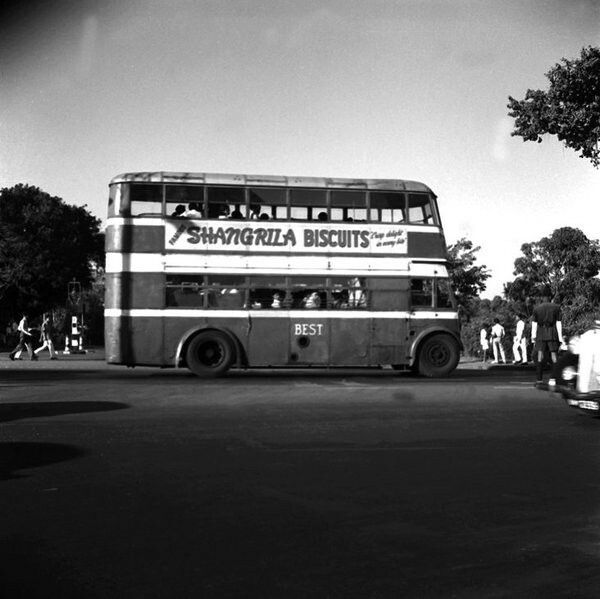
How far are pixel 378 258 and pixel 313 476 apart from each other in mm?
13756

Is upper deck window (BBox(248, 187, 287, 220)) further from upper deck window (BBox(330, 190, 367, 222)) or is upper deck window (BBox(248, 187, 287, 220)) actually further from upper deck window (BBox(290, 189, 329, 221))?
upper deck window (BBox(330, 190, 367, 222))

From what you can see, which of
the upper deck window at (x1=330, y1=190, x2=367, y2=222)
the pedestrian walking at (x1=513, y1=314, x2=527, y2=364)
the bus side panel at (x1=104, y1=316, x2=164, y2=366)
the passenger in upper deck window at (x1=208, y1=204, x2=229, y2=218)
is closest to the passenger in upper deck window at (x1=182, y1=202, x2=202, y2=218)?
the passenger in upper deck window at (x1=208, y1=204, x2=229, y2=218)

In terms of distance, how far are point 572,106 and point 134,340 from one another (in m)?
12.0

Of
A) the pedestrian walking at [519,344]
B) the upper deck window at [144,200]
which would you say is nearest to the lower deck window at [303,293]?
the upper deck window at [144,200]

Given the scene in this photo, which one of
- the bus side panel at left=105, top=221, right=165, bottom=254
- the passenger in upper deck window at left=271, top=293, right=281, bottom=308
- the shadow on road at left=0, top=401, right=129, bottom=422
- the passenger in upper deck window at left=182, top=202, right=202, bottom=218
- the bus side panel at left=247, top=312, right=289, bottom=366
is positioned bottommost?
the shadow on road at left=0, top=401, right=129, bottom=422

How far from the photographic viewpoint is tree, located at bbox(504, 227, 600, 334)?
55531mm

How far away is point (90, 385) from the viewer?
670 inches

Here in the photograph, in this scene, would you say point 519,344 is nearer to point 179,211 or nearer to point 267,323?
point 267,323

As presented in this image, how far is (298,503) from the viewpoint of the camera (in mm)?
6336

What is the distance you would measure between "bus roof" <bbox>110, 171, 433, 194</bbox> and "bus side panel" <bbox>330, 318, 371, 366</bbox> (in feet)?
10.2

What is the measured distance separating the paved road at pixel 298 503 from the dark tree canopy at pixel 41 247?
5239 cm

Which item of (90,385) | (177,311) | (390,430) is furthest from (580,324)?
(390,430)

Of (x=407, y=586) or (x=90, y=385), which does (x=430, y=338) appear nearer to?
(x=90, y=385)

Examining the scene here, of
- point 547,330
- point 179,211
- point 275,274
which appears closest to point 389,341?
point 275,274
